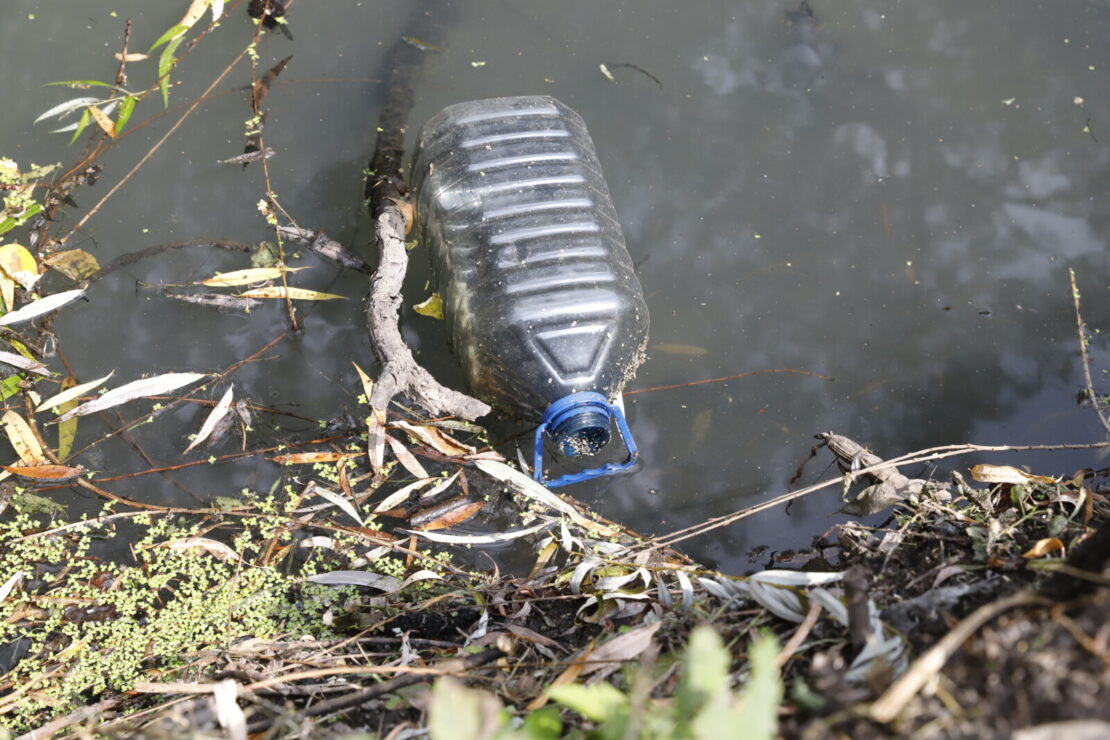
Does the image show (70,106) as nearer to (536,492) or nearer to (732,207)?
(536,492)

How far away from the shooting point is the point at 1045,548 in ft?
4.18

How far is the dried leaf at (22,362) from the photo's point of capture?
6.29ft

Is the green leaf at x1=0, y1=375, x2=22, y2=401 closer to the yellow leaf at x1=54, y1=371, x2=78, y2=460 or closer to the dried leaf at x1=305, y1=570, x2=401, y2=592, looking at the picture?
the yellow leaf at x1=54, y1=371, x2=78, y2=460

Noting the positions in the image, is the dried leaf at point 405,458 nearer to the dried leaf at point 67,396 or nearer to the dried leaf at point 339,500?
the dried leaf at point 339,500

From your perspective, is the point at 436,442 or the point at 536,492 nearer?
the point at 536,492

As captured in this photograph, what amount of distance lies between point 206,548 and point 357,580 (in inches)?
14.0

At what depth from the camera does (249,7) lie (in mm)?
2373

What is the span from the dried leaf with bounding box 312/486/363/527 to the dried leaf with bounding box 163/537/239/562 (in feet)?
0.73

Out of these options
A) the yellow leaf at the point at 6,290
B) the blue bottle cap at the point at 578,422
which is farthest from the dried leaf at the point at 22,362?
the blue bottle cap at the point at 578,422

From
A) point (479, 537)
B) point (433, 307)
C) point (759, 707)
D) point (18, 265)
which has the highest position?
point (759, 707)

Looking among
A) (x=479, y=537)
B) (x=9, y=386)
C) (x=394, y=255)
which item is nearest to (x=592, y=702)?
(x=479, y=537)

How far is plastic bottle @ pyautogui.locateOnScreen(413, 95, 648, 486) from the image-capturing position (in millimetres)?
1831

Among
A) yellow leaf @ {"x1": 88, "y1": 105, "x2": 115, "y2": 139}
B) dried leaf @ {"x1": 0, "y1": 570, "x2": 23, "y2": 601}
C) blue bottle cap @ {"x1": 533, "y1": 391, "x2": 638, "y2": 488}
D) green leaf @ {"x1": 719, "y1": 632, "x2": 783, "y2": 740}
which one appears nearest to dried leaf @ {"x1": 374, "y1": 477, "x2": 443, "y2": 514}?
blue bottle cap @ {"x1": 533, "y1": 391, "x2": 638, "y2": 488}

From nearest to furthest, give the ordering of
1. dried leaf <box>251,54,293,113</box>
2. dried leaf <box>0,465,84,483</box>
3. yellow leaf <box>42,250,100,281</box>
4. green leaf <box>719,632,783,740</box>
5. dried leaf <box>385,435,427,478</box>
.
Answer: green leaf <box>719,632,783,740</box>, dried leaf <box>0,465,84,483</box>, dried leaf <box>385,435,427,478</box>, yellow leaf <box>42,250,100,281</box>, dried leaf <box>251,54,293,113</box>
